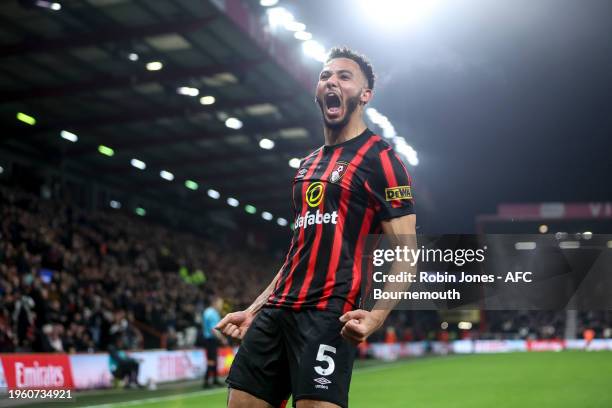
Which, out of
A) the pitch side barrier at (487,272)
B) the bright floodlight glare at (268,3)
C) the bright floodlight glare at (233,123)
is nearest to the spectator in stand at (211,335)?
the bright floodlight glare at (268,3)

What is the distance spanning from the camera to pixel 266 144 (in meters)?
34.3

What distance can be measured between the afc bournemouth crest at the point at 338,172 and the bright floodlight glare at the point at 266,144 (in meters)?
29.8

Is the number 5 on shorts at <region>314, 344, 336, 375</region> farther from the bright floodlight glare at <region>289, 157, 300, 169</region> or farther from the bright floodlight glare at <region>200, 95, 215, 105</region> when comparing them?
Answer: the bright floodlight glare at <region>289, 157, 300, 169</region>

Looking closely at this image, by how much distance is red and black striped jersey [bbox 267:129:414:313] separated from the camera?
384 cm

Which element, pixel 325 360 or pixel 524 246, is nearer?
pixel 325 360

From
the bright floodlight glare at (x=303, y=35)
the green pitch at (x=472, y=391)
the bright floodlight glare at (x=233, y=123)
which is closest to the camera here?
the green pitch at (x=472, y=391)

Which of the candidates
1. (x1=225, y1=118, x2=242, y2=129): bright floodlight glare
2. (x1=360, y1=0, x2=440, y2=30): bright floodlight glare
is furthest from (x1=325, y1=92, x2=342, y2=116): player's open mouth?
(x1=225, y1=118, x2=242, y2=129): bright floodlight glare

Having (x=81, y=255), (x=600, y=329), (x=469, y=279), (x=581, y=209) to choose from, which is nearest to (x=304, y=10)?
(x=81, y=255)

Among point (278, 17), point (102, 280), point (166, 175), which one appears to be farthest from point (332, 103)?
point (166, 175)

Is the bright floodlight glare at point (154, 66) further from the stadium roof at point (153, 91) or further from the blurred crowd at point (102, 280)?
the blurred crowd at point (102, 280)

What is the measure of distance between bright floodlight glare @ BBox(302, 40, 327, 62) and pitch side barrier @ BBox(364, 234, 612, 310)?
17233 mm

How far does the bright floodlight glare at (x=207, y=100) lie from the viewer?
27.4 metres

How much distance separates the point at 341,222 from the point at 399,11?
39.6ft

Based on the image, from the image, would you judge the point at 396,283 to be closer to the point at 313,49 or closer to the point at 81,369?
the point at 81,369
